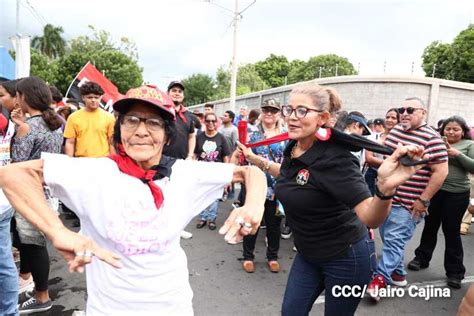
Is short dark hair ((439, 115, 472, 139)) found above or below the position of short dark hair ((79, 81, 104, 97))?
below

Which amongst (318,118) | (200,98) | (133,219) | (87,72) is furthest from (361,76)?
(200,98)

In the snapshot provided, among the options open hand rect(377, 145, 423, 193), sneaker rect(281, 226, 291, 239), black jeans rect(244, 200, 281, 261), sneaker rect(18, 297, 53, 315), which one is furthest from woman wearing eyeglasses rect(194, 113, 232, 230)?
open hand rect(377, 145, 423, 193)

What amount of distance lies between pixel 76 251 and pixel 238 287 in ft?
9.39

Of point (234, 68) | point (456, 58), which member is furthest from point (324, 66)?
point (234, 68)

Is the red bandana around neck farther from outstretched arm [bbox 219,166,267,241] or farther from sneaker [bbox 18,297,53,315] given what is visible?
sneaker [bbox 18,297,53,315]

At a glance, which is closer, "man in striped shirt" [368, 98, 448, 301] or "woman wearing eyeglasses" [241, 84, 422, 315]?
"woman wearing eyeglasses" [241, 84, 422, 315]

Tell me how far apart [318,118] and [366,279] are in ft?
3.56

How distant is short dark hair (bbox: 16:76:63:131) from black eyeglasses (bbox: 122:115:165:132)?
5.66 feet

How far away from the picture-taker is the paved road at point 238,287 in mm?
3256

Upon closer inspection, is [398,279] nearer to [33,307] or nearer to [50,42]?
[33,307]

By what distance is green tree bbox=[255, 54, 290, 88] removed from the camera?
60688 millimetres

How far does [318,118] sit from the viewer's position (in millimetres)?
2129

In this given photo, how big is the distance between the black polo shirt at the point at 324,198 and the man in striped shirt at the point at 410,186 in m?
1.38

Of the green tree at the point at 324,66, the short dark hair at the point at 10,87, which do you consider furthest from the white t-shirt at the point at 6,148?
the green tree at the point at 324,66
